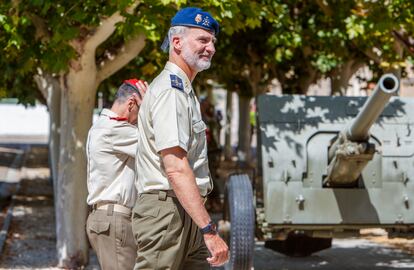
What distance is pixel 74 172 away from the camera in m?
10.9

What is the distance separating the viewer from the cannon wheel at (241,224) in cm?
938

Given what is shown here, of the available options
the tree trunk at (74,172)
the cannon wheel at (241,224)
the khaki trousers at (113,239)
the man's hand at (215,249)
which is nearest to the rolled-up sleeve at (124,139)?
the khaki trousers at (113,239)

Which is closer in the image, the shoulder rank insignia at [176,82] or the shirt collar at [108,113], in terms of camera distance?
the shoulder rank insignia at [176,82]

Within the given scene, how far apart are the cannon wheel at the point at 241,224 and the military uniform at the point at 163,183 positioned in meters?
4.85

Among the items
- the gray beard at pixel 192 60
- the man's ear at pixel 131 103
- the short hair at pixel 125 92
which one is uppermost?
the gray beard at pixel 192 60

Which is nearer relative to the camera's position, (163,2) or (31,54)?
(163,2)

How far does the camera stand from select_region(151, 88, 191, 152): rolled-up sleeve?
430cm

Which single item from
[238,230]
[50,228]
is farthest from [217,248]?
[50,228]

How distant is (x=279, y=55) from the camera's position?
2117 cm

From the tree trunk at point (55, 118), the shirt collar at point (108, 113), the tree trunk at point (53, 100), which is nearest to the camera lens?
the shirt collar at point (108, 113)

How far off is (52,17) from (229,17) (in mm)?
1723

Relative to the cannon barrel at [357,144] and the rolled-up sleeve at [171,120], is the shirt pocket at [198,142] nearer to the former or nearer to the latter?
the rolled-up sleeve at [171,120]

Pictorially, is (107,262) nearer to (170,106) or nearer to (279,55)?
(170,106)

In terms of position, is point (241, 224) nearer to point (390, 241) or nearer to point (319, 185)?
point (319, 185)
